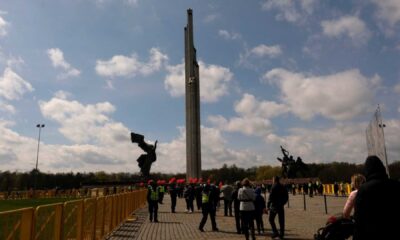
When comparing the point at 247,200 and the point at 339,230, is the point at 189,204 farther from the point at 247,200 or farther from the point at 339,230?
the point at 339,230

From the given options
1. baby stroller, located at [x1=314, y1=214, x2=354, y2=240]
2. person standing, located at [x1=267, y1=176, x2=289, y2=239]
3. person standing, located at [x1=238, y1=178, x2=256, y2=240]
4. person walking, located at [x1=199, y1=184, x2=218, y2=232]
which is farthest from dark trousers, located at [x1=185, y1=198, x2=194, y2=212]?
baby stroller, located at [x1=314, y1=214, x2=354, y2=240]

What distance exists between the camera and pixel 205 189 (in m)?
14.1

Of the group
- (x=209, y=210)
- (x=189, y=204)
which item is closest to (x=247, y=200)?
(x=209, y=210)

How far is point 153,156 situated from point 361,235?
132 feet

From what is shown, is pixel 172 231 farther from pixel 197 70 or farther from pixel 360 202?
pixel 197 70

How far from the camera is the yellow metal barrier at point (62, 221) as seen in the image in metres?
4.98

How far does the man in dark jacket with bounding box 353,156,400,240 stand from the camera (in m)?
3.84

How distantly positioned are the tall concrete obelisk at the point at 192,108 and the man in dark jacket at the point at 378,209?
51.1m

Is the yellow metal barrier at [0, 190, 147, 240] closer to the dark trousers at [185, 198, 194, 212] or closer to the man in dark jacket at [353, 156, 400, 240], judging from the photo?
the man in dark jacket at [353, 156, 400, 240]

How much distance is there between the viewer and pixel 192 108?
56.6 meters

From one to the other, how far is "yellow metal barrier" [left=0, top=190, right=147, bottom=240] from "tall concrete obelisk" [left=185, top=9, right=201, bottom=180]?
140 ft

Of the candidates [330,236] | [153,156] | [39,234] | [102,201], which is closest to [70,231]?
[39,234]

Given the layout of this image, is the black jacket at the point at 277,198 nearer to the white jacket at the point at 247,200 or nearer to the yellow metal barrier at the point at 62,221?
the white jacket at the point at 247,200

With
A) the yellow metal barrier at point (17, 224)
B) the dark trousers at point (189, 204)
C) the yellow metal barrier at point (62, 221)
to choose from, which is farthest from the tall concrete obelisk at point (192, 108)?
the yellow metal barrier at point (17, 224)
